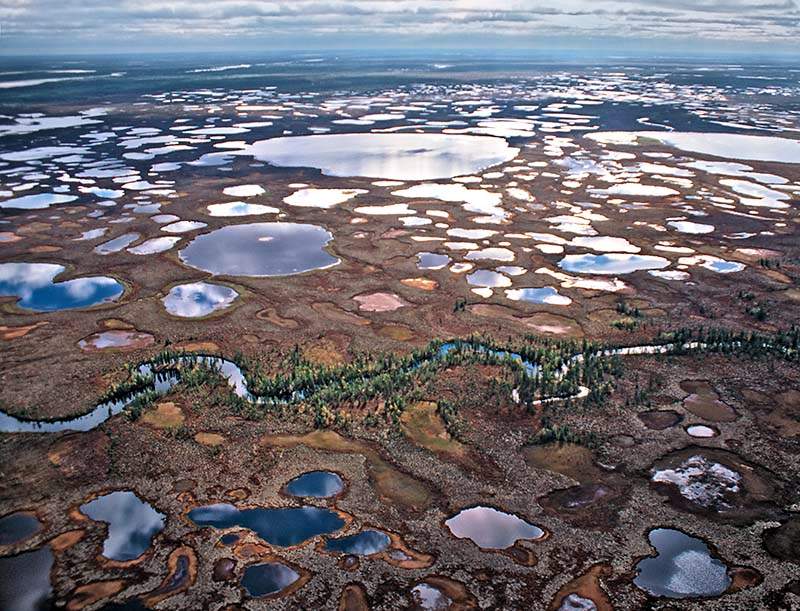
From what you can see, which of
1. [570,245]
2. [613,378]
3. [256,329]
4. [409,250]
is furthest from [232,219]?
[613,378]

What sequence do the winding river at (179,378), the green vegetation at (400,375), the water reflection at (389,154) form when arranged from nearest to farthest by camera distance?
the winding river at (179,378) < the green vegetation at (400,375) < the water reflection at (389,154)

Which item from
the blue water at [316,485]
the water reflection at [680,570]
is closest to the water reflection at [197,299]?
the blue water at [316,485]

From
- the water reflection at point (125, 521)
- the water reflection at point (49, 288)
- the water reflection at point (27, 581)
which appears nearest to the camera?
the water reflection at point (27, 581)

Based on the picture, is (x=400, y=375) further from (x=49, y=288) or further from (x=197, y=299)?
(x=49, y=288)

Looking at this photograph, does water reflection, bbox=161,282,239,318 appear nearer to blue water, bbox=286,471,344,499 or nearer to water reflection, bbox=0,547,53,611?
blue water, bbox=286,471,344,499

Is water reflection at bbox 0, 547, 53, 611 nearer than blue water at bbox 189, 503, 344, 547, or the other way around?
water reflection at bbox 0, 547, 53, 611

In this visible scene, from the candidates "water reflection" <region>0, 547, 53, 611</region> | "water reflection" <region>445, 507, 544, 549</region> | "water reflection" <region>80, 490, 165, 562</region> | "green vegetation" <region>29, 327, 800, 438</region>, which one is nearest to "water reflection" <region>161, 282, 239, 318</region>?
"green vegetation" <region>29, 327, 800, 438</region>

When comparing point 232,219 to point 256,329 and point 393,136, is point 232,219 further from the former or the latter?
point 393,136

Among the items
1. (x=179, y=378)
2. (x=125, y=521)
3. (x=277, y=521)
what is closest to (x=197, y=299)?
(x=179, y=378)

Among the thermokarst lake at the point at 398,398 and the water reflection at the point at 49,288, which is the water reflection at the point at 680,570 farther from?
the water reflection at the point at 49,288
